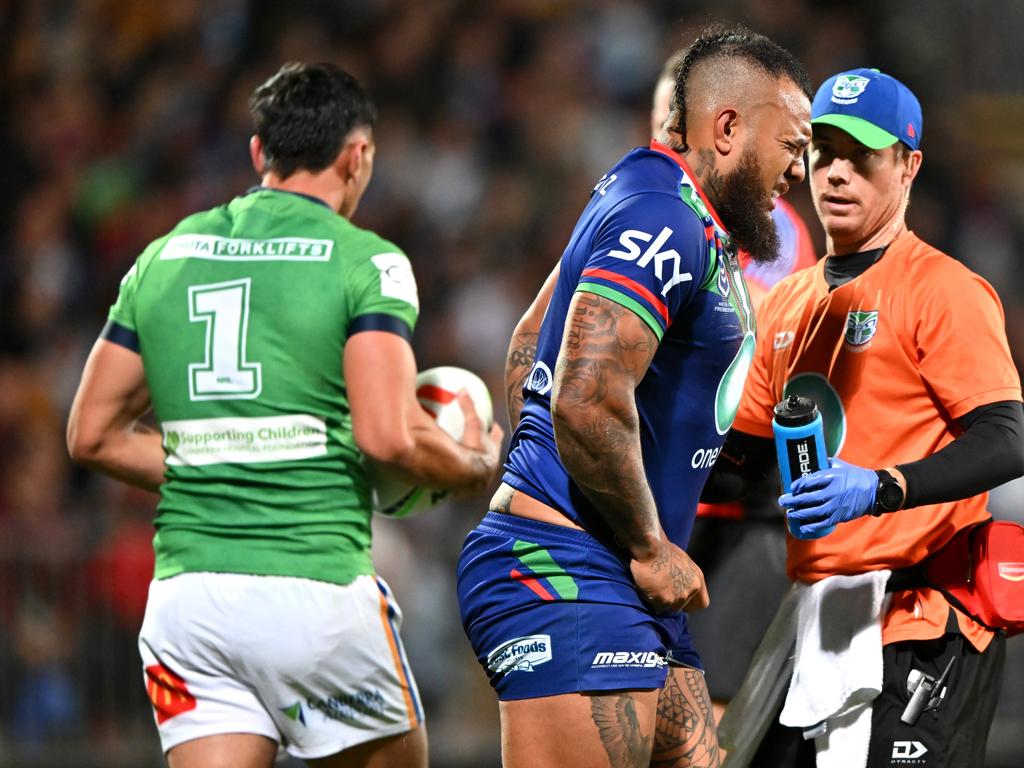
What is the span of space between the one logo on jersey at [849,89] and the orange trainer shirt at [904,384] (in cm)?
40

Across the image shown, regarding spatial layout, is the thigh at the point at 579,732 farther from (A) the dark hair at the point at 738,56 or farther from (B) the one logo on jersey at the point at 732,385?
(A) the dark hair at the point at 738,56

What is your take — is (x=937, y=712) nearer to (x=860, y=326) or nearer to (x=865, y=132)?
(x=860, y=326)

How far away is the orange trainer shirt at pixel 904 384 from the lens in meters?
3.64

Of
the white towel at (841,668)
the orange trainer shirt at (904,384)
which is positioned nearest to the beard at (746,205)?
the orange trainer shirt at (904,384)

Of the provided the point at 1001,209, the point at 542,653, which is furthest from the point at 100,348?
the point at 1001,209

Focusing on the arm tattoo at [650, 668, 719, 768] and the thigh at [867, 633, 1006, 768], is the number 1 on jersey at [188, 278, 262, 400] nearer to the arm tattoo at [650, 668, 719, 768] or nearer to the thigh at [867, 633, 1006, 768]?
the arm tattoo at [650, 668, 719, 768]

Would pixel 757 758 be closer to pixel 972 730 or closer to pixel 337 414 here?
pixel 972 730

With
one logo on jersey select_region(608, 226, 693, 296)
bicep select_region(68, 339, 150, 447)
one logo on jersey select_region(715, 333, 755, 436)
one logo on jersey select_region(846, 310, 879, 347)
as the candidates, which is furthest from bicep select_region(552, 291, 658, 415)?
bicep select_region(68, 339, 150, 447)

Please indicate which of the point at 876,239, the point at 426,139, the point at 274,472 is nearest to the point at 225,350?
the point at 274,472

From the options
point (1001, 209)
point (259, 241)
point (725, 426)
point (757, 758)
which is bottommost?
point (757, 758)

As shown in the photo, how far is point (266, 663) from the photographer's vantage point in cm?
396

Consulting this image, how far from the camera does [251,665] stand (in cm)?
397

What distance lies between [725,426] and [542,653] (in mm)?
699

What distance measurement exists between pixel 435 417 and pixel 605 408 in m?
1.56
